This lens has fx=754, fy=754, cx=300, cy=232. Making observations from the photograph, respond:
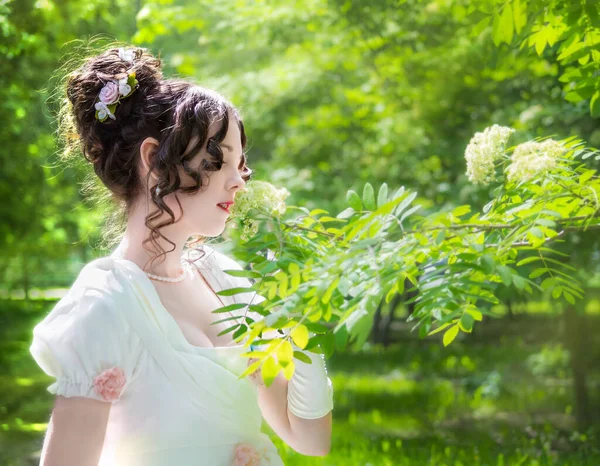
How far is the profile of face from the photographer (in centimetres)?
207

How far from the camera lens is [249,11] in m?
6.95

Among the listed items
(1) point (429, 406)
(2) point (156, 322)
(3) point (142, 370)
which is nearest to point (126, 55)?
(2) point (156, 322)

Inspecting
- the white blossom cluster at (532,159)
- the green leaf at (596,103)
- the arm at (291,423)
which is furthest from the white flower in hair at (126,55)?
the green leaf at (596,103)

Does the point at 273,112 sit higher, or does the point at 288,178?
the point at 273,112

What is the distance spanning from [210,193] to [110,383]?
1.90 ft

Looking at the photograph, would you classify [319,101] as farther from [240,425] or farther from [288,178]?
[240,425]

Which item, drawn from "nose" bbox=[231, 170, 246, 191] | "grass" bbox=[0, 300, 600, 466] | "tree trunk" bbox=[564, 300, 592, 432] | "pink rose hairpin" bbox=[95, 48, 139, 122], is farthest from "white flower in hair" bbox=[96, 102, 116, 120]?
"tree trunk" bbox=[564, 300, 592, 432]

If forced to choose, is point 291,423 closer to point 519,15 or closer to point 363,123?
point 519,15

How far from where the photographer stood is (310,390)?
212 centimetres

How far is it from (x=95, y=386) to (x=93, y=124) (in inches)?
30.7

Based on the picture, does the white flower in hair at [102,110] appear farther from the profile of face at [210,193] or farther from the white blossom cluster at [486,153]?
the white blossom cluster at [486,153]

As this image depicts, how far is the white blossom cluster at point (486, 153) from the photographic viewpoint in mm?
2133

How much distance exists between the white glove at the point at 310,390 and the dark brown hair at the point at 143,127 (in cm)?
53

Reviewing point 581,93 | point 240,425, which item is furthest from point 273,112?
point 240,425
